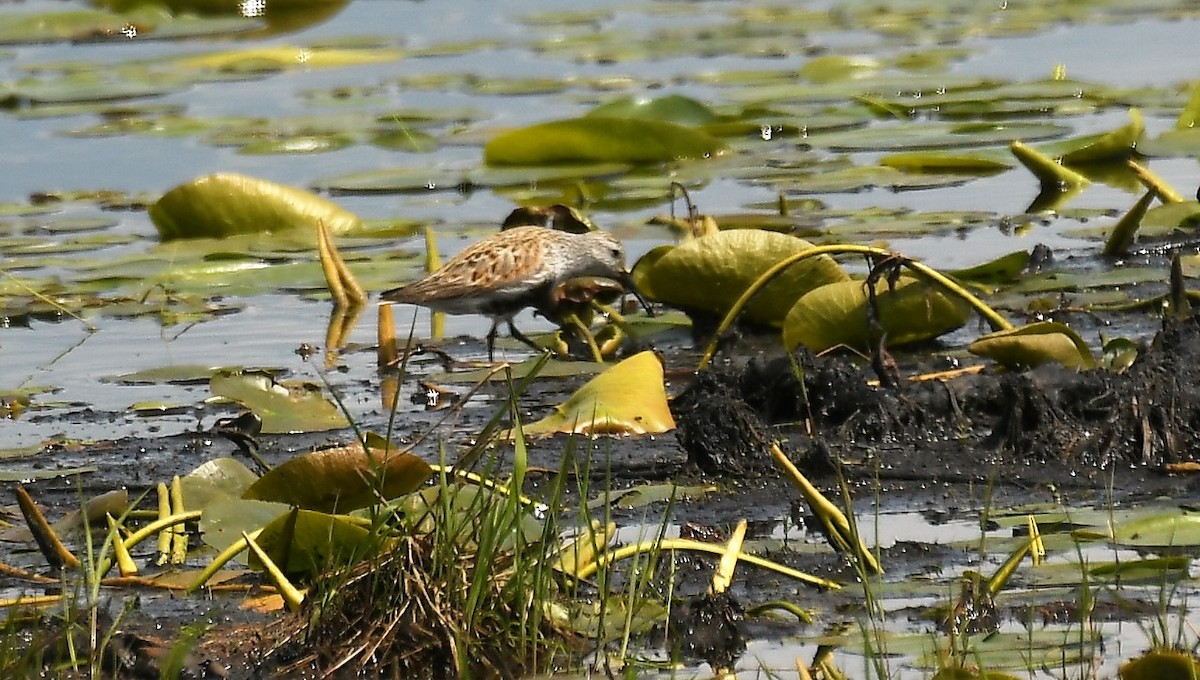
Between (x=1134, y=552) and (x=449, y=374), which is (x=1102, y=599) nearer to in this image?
(x=1134, y=552)

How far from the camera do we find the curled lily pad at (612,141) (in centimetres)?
1121

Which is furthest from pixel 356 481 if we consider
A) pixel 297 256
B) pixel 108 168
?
pixel 108 168

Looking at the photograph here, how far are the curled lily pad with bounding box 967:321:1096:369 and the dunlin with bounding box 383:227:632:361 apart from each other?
2.01 m

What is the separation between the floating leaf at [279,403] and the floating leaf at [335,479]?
1.47 metres

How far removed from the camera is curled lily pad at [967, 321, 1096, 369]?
6.54 meters

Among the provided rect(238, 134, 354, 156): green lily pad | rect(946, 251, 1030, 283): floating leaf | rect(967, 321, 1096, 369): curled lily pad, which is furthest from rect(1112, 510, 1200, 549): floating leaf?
rect(238, 134, 354, 156): green lily pad

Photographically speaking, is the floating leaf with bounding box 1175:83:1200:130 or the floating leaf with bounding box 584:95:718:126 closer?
the floating leaf with bounding box 1175:83:1200:130

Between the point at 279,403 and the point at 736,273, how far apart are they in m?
1.74

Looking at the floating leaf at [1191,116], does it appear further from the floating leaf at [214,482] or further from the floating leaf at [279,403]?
the floating leaf at [214,482]

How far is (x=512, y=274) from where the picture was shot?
8312 millimetres

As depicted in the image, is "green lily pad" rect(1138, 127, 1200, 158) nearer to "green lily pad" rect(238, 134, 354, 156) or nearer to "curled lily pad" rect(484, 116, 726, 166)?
"curled lily pad" rect(484, 116, 726, 166)

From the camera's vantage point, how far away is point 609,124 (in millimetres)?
11211

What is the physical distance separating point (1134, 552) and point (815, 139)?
284 inches

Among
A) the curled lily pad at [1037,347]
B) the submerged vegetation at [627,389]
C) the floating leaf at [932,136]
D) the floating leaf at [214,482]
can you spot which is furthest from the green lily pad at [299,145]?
the floating leaf at [214,482]
